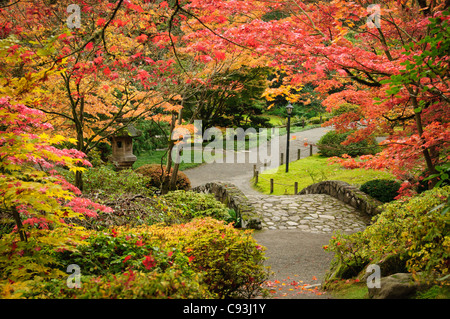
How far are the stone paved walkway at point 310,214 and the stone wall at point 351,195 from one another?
17cm

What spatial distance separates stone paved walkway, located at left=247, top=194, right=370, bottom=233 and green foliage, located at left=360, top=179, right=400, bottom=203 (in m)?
0.68

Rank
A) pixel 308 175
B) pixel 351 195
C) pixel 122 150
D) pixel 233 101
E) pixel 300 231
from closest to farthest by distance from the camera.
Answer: pixel 300 231
pixel 351 195
pixel 122 150
pixel 308 175
pixel 233 101

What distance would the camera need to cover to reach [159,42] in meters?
7.48

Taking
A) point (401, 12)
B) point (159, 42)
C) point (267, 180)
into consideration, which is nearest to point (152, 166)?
point (267, 180)

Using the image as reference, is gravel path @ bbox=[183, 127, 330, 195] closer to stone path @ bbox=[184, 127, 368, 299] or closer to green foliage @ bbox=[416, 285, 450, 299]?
stone path @ bbox=[184, 127, 368, 299]

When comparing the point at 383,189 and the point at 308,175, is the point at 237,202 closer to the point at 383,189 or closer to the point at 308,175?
the point at 383,189

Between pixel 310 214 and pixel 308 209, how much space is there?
0.36 m

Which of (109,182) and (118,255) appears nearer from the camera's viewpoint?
(118,255)

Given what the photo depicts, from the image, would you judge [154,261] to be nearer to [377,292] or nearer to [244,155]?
[377,292]

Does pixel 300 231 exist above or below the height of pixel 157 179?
below

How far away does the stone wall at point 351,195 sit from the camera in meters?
8.58

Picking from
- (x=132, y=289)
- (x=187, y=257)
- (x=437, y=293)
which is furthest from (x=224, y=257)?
(x=437, y=293)

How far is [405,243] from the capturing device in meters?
3.67
